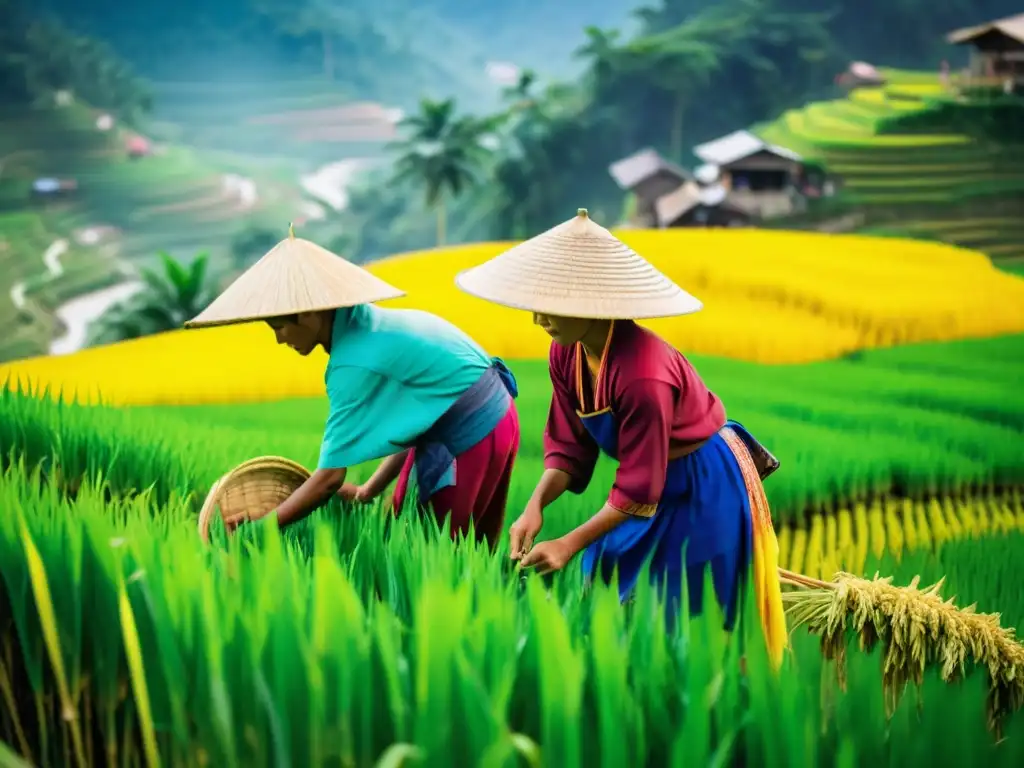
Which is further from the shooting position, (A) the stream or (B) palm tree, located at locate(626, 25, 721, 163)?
(B) palm tree, located at locate(626, 25, 721, 163)

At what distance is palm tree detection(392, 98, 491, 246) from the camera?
38.7 ft

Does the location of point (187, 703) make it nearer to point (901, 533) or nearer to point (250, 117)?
point (901, 533)

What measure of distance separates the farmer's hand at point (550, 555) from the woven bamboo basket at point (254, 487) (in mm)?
524

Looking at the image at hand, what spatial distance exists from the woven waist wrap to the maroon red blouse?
31 cm

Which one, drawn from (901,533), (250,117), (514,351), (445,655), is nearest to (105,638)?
(445,655)

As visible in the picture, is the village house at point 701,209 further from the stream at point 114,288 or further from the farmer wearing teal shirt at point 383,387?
the farmer wearing teal shirt at point 383,387

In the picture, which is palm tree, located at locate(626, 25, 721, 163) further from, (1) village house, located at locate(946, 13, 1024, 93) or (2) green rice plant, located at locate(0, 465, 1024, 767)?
(2) green rice plant, located at locate(0, 465, 1024, 767)

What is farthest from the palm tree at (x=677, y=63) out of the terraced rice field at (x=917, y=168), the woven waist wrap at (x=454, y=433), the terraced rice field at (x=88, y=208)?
the woven waist wrap at (x=454, y=433)

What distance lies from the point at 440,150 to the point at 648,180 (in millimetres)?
3560

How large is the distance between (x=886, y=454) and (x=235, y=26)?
899 cm

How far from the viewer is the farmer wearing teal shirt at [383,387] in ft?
5.48

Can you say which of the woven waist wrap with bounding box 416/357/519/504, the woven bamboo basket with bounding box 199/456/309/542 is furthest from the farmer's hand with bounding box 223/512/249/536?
the woven waist wrap with bounding box 416/357/519/504

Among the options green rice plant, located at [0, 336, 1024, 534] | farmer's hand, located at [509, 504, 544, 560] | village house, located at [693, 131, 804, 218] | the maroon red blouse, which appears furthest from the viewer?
village house, located at [693, 131, 804, 218]

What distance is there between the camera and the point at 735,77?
432 inches
